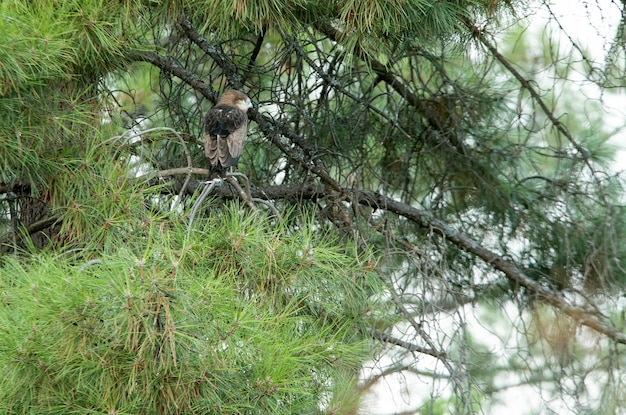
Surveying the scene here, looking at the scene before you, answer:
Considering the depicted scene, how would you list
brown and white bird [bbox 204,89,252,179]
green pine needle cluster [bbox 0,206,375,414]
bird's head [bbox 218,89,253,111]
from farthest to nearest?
bird's head [bbox 218,89,253,111] < brown and white bird [bbox 204,89,252,179] < green pine needle cluster [bbox 0,206,375,414]

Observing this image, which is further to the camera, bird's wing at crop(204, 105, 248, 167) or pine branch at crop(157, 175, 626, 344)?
pine branch at crop(157, 175, 626, 344)

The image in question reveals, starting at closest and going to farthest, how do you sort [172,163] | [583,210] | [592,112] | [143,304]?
[143,304] < [172,163] < [583,210] < [592,112]

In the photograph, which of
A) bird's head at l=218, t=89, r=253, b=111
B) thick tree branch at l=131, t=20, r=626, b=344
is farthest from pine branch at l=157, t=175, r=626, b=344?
bird's head at l=218, t=89, r=253, b=111

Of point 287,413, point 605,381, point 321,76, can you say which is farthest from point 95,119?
point 605,381

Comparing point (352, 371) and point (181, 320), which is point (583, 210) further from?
point (181, 320)

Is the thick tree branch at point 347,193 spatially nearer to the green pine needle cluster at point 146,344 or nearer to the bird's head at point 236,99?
the bird's head at point 236,99

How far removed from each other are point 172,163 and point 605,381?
164 cm

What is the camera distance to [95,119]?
8.58 feet

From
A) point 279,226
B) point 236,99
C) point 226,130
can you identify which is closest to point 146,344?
point 279,226

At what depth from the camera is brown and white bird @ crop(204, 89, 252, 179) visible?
9.75 ft

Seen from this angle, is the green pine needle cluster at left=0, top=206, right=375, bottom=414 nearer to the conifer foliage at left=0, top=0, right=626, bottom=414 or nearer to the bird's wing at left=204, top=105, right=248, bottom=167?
the conifer foliage at left=0, top=0, right=626, bottom=414

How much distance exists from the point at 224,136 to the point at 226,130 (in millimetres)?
25

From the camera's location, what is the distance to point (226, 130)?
3006mm

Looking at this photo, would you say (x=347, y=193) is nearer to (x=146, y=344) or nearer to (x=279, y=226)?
(x=279, y=226)
